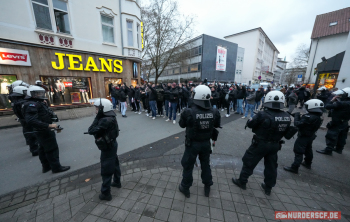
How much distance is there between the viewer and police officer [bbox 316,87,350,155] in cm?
383

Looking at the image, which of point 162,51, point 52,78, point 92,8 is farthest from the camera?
point 162,51

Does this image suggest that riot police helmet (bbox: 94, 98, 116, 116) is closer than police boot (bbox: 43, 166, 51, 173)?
Yes

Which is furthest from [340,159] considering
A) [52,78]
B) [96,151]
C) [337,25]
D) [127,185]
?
[337,25]

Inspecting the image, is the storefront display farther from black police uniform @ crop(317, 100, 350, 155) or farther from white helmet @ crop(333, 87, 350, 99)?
black police uniform @ crop(317, 100, 350, 155)

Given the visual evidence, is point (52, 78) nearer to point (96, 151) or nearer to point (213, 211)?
point (96, 151)

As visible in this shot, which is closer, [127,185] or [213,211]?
[213,211]

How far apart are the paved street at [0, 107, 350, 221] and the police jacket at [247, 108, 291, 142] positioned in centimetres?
111

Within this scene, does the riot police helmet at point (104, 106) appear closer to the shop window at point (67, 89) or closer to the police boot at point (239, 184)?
the police boot at point (239, 184)

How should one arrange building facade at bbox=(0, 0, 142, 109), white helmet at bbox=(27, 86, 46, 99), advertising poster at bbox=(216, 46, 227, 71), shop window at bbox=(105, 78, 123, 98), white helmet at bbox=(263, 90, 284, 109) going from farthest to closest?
advertising poster at bbox=(216, 46, 227, 71) < shop window at bbox=(105, 78, 123, 98) < building facade at bbox=(0, 0, 142, 109) < white helmet at bbox=(27, 86, 46, 99) < white helmet at bbox=(263, 90, 284, 109)

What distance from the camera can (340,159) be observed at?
380 centimetres

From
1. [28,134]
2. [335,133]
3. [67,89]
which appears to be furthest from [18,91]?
[335,133]

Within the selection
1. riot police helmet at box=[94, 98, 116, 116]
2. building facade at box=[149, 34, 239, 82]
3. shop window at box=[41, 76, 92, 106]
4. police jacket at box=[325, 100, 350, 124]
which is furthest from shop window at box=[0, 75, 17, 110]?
building facade at box=[149, 34, 239, 82]

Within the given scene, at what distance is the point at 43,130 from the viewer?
2.84m

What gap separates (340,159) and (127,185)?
5796mm
